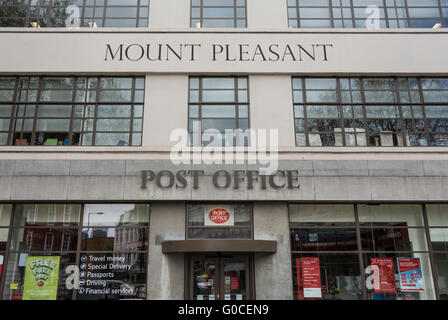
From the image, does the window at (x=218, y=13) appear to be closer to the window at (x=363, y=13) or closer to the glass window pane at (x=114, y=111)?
the window at (x=363, y=13)

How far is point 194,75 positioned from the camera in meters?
14.1

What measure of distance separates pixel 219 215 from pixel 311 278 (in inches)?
135

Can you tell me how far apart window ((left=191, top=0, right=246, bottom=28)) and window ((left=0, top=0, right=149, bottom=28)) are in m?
1.84

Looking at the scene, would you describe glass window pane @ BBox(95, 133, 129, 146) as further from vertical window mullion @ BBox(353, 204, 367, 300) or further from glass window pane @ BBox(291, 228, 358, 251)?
vertical window mullion @ BBox(353, 204, 367, 300)

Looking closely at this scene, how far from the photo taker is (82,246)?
12.5 m

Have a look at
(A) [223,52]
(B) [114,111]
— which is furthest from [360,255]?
(B) [114,111]

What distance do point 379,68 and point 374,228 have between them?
5.50 meters

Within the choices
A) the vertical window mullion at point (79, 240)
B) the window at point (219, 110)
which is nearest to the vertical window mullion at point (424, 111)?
the window at point (219, 110)

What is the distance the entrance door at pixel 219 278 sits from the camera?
12242 mm

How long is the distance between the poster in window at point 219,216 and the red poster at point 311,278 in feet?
8.67
